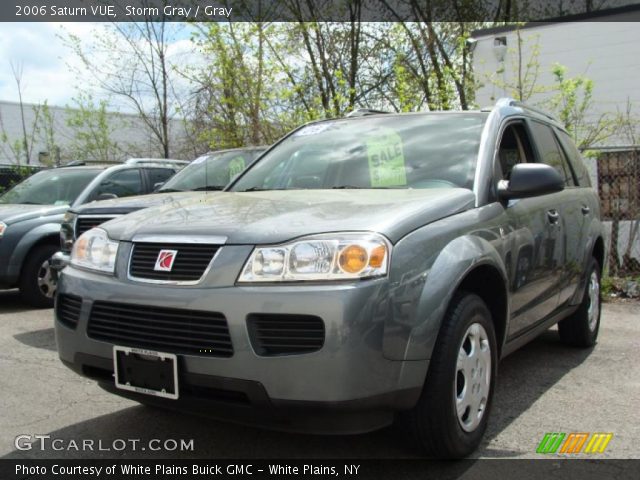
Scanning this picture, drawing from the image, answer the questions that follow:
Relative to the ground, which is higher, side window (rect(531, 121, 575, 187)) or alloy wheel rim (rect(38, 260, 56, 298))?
side window (rect(531, 121, 575, 187))

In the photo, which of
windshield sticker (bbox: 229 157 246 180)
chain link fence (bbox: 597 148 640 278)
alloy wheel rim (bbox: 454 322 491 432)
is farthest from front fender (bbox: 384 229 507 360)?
chain link fence (bbox: 597 148 640 278)

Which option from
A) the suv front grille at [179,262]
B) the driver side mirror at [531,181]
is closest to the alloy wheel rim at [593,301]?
the driver side mirror at [531,181]

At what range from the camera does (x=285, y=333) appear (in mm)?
2473

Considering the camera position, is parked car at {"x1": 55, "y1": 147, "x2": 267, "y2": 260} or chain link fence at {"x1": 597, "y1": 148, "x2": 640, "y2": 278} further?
chain link fence at {"x1": 597, "y1": 148, "x2": 640, "y2": 278}

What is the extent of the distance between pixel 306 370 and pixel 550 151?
3.05 meters

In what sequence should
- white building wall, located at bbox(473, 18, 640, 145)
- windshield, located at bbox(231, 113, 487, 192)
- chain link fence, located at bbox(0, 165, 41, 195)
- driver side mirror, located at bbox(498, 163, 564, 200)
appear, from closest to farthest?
driver side mirror, located at bbox(498, 163, 564, 200), windshield, located at bbox(231, 113, 487, 192), white building wall, located at bbox(473, 18, 640, 145), chain link fence, located at bbox(0, 165, 41, 195)

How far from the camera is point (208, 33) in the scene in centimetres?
1238

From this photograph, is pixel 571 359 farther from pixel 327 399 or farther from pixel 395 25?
pixel 395 25

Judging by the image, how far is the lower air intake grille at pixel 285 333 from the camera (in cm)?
244

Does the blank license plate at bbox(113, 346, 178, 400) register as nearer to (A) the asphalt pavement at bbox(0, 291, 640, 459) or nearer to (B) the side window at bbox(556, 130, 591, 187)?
(A) the asphalt pavement at bbox(0, 291, 640, 459)

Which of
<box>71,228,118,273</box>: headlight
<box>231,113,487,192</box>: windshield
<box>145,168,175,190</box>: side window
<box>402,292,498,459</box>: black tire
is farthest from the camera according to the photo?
<box>145,168,175,190</box>: side window

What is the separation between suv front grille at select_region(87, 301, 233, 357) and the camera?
2.56 metres

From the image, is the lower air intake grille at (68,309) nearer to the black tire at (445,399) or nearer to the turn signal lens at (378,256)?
the turn signal lens at (378,256)

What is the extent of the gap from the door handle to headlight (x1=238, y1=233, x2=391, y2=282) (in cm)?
194
